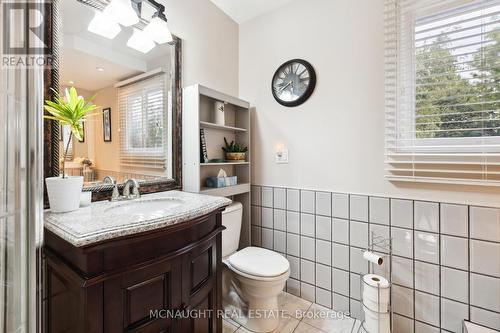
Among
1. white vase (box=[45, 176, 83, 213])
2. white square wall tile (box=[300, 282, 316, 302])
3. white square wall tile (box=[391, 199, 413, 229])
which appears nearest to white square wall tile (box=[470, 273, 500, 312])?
white square wall tile (box=[391, 199, 413, 229])

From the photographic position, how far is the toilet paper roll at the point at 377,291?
134 cm

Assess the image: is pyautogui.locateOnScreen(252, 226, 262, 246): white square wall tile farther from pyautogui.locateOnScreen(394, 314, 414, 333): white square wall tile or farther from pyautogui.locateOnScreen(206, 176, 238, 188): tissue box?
pyautogui.locateOnScreen(394, 314, 414, 333): white square wall tile

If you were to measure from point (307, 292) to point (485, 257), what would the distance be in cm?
112

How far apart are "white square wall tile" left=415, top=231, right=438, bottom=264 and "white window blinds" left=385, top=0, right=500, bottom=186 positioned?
34 cm

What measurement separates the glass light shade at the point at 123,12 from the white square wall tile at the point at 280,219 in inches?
64.6

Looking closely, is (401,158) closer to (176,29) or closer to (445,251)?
(445,251)

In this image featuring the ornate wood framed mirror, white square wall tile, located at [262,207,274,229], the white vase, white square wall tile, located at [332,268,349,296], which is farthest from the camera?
white square wall tile, located at [262,207,274,229]

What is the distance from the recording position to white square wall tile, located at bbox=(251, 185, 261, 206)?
2.07 m

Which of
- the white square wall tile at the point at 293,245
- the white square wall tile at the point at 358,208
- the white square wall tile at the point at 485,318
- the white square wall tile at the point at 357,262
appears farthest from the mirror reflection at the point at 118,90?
the white square wall tile at the point at 485,318

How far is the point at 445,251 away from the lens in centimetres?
133

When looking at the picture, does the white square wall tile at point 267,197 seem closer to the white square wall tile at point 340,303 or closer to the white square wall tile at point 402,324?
the white square wall tile at point 340,303

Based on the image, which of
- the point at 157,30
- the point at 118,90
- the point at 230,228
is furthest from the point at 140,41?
the point at 230,228

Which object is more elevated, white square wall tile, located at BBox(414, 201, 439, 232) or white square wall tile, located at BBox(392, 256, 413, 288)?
white square wall tile, located at BBox(414, 201, 439, 232)

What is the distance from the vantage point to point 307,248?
1.81 m
